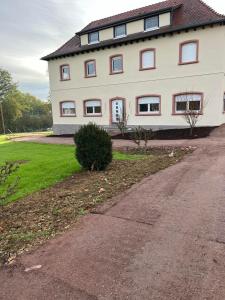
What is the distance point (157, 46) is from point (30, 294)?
61.4 ft

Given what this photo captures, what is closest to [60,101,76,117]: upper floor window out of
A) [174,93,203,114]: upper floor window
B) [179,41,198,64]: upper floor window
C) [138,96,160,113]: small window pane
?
[138,96,160,113]: small window pane

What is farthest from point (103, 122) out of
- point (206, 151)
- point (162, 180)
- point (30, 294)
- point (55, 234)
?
point (30, 294)

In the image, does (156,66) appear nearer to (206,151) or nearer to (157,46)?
(157,46)

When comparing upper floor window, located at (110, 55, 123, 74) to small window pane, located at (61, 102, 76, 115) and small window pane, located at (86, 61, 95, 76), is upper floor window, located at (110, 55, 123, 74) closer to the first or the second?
small window pane, located at (86, 61, 95, 76)

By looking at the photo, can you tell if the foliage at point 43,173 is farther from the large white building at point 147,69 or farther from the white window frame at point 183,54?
the white window frame at point 183,54

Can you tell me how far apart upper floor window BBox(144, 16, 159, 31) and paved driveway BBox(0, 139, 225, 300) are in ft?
56.4

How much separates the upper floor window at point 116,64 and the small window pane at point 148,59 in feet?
6.79

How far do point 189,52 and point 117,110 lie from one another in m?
7.31

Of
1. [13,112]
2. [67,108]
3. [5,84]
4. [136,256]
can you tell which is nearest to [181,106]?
[67,108]

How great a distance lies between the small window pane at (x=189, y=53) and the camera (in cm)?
1706

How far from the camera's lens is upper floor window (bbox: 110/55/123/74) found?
67.2 feet

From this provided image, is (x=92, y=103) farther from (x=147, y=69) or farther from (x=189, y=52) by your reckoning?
(x=189, y=52)

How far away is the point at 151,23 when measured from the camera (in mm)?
19312

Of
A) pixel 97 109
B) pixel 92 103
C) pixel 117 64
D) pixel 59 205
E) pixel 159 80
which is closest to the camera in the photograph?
pixel 59 205
